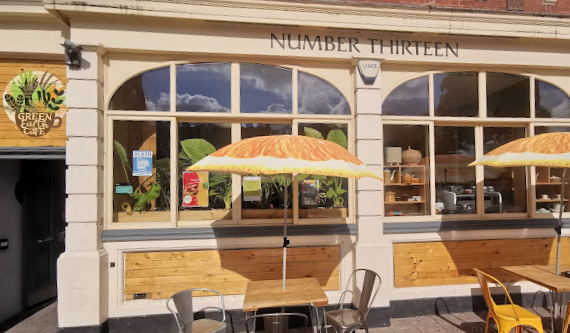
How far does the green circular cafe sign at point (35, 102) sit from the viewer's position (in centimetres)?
475

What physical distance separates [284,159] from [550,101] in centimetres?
579

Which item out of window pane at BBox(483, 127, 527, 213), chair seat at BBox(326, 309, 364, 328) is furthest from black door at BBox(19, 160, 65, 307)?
window pane at BBox(483, 127, 527, 213)

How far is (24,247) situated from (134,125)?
311cm

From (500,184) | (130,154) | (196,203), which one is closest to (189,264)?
(196,203)

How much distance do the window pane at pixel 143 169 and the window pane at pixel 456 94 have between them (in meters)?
4.69

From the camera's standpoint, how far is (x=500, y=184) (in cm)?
569

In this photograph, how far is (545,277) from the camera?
4.04 meters

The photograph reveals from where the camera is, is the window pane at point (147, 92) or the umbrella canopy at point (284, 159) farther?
the window pane at point (147, 92)

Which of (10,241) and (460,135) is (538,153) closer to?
(460,135)

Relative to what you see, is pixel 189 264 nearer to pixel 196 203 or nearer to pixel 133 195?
pixel 196 203

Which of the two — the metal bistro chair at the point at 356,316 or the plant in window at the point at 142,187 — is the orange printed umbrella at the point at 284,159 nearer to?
the metal bistro chair at the point at 356,316

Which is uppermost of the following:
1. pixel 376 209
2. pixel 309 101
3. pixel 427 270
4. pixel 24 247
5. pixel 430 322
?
pixel 309 101

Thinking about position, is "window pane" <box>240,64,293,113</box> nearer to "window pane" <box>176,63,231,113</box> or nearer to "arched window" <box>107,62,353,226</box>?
"arched window" <box>107,62,353,226</box>

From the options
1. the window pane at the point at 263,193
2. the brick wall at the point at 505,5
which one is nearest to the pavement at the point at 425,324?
the window pane at the point at 263,193
